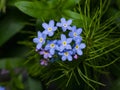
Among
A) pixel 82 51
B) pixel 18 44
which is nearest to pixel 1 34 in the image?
pixel 18 44

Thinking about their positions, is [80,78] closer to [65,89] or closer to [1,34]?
[65,89]

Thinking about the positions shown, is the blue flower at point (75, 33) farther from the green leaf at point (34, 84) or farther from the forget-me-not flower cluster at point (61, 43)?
the green leaf at point (34, 84)

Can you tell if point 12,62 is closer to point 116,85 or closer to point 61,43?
point 61,43

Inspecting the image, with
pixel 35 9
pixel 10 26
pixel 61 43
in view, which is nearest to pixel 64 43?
pixel 61 43

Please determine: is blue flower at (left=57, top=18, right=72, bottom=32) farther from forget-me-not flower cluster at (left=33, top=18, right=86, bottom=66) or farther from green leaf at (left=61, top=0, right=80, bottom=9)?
green leaf at (left=61, top=0, right=80, bottom=9)

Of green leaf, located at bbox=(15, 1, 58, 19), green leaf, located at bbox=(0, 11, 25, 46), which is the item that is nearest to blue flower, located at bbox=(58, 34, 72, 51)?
green leaf, located at bbox=(15, 1, 58, 19)

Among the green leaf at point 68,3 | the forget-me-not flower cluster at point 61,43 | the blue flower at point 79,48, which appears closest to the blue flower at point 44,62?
the forget-me-not flower cluster at point 61,43
